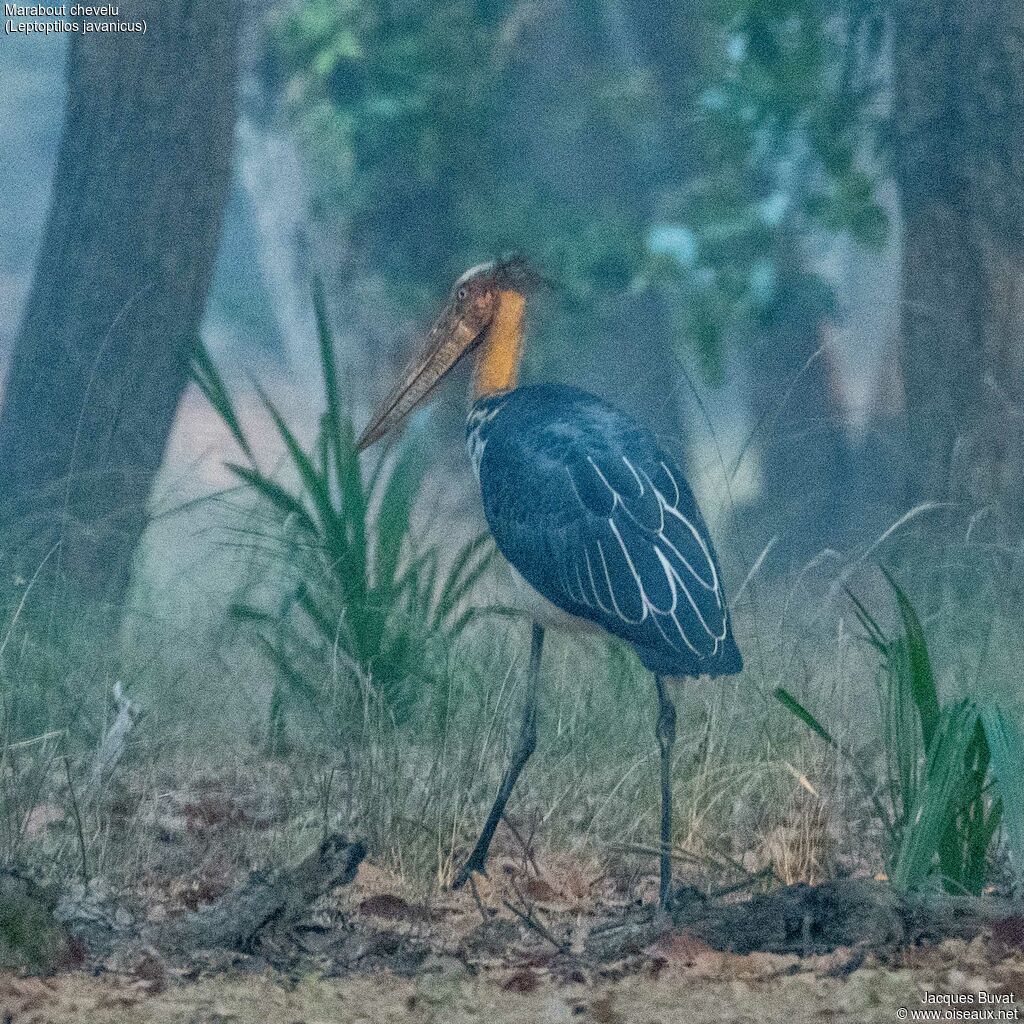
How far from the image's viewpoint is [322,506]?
4578mm

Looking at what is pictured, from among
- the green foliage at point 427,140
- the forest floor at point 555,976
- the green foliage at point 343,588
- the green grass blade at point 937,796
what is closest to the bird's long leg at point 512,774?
the forest floor at point 555,976

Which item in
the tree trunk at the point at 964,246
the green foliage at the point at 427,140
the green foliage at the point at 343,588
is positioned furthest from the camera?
the green foliage at the point at 427,140

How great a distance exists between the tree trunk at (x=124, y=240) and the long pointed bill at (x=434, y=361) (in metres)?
1.63

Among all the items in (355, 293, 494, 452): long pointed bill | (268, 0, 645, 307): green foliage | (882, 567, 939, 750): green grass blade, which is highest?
(268, 0, 645, 307): green foliage

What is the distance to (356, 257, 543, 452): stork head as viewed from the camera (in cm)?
430

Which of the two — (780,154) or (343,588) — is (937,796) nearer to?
(343,588)

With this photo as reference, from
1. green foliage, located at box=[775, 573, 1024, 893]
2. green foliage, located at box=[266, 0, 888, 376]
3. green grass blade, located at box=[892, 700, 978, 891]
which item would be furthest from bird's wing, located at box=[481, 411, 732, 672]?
green foliage, located at box=[266, 0, 888, 376]

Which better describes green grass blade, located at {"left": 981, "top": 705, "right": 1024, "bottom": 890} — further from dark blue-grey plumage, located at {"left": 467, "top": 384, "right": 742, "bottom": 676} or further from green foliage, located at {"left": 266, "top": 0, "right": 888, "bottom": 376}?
green foliage, located at {"left": 266, "top": 0, "right": 888, "bottom": 376}

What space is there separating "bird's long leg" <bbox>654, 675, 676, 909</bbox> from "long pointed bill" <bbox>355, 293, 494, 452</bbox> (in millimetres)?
1115

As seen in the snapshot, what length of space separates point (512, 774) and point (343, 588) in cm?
92

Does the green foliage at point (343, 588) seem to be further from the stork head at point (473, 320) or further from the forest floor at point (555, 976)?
the forest floor at point (555, 976)

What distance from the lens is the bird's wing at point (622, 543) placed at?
3600mm

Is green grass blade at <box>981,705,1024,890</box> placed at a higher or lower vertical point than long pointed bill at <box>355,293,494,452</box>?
lower

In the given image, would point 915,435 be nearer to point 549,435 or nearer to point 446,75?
point 549,435
